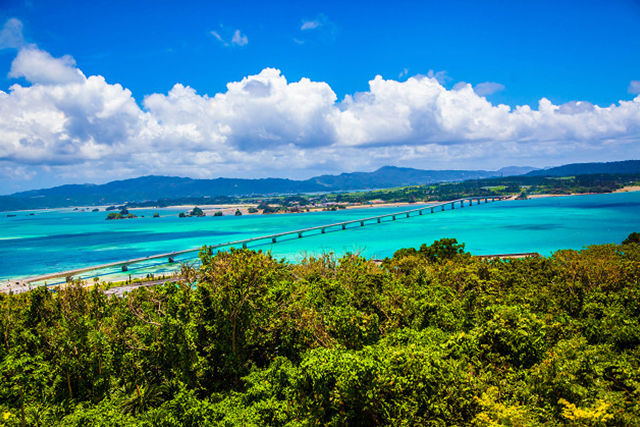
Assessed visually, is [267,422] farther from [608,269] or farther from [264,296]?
[608,269]

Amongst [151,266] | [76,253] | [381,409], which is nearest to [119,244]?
[76,253]

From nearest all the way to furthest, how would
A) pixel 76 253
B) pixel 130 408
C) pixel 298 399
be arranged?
pixel 298 399, pixel 130 408, pixel 76 253

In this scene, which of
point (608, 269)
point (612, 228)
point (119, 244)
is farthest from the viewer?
point (119, 244)

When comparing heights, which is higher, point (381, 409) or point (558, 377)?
point (558, 377)

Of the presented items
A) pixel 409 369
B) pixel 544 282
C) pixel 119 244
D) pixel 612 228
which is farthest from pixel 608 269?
pixel 119 244

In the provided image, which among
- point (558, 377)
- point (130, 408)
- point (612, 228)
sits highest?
point (558, 377)

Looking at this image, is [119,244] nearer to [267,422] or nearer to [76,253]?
[76,253]

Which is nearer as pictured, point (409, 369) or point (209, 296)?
point (409, 369)
